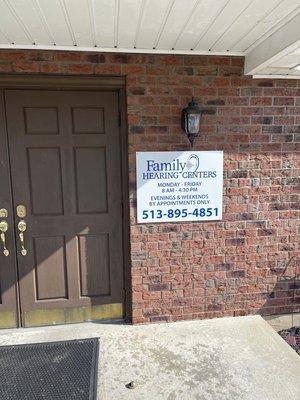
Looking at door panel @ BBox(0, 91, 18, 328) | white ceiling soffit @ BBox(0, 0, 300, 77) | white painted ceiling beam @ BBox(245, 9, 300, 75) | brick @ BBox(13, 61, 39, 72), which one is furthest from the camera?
door panel @ BBox(0, 91, 18, 328)

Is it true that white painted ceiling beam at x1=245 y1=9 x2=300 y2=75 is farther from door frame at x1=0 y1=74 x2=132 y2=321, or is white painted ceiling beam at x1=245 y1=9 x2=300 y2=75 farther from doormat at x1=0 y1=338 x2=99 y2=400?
doormat at x1=0 y1=338 x2=99 y2=400

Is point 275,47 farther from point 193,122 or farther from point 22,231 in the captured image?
point 22,231

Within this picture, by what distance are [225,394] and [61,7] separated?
108 inches

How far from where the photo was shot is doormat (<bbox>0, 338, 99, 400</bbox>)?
2.19 m

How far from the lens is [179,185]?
292 cm

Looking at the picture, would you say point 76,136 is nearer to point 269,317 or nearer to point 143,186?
point 143,186

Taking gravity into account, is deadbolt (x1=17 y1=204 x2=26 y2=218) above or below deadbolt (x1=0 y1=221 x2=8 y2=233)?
above

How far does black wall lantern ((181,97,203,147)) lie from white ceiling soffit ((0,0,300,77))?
19.2 inches

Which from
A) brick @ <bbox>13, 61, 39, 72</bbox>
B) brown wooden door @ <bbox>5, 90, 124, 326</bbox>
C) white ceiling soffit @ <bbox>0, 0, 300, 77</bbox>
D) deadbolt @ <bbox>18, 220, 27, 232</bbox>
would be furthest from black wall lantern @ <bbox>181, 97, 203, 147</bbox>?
deadbolt @ <bbox>18, 220, 27, 232</bbox>

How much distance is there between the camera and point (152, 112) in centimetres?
Result: 283

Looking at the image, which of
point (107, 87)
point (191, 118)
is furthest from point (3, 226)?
point (191, 118)

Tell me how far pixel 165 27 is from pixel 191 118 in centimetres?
74

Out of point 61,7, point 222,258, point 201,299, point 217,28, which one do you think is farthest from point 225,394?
point 61,7

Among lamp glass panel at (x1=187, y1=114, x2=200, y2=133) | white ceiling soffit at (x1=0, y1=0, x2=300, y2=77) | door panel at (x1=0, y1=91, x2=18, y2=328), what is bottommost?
door panel at (x1=0, y1=91, x2=18, y2=328)
